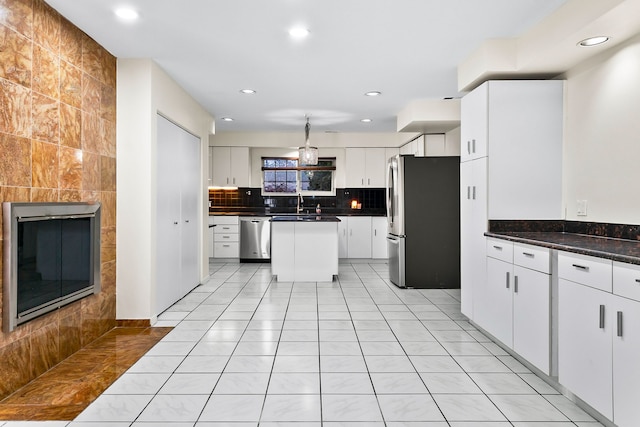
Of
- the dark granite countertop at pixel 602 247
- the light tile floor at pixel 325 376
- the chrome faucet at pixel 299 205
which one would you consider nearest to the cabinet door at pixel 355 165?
the chrome faucet at pixel 299 205

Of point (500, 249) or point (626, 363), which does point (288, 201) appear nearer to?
point (500, 249)

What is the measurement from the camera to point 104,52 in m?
3.65

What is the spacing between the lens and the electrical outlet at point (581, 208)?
3180 millimetres

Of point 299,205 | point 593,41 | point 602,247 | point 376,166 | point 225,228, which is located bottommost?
point 225,228

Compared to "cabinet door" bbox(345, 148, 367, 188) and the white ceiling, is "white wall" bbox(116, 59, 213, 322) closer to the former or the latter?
the white ceiling

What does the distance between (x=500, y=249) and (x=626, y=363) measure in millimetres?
1355

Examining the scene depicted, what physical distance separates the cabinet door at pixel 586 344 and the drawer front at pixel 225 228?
639 centimetres

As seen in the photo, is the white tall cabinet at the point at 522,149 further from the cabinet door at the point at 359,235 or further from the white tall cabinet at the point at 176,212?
the cabinet door at the point at 359,235

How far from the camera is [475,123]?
3670 millimetres

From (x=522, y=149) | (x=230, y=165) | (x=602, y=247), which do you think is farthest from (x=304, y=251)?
(x=602, y=247)

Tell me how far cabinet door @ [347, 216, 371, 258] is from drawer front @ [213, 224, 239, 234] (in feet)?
7.30

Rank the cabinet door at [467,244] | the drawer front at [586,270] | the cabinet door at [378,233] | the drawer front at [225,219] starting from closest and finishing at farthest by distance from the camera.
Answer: the drawer front at [586,270] < the cabinet door at [467,244] < the drawer front at [225,219] < the cabinet door at [378,233]

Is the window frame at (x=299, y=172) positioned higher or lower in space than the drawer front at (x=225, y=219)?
higher

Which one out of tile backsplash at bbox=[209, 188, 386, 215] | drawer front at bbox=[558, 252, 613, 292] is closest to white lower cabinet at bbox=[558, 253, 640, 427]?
drawer front at bbox=[558, 252, 613, 292]
